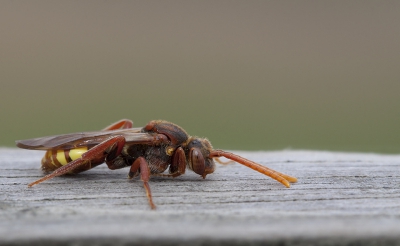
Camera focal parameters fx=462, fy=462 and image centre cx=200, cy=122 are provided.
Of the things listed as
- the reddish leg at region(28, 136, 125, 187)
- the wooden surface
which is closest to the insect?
the reddish leg at region(28, 136, 125, 187)

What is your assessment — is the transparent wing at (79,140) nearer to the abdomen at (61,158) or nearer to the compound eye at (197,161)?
the abdomen at (61,158)

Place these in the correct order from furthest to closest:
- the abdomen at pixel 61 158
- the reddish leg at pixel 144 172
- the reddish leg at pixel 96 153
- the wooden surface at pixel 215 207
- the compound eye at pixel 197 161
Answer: the abdomen at pixel 61 158 → the compound eye at pixel 197 161 → the reddish leg at pixel 96 153 → the reddish leg at pixel 144 172 → the wooden surface at pixel 215 207

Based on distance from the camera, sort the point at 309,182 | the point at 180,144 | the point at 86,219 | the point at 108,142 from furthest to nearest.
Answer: the point at 180,144, the point at 108,142, the point at 309,182, the point at 86,219

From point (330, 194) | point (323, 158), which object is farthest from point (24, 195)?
point (323, 158)

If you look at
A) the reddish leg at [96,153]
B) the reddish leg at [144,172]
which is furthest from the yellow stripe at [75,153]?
the reddish leg at [144,172]

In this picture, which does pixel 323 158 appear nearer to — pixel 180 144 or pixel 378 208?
pixel 180 144

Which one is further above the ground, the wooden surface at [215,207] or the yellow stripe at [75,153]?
the yellow stripe at [75,153]

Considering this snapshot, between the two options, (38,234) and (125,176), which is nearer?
(38,234)

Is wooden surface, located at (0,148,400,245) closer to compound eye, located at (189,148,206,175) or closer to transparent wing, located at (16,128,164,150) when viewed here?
compound eye, located at (189,148,206,175)
